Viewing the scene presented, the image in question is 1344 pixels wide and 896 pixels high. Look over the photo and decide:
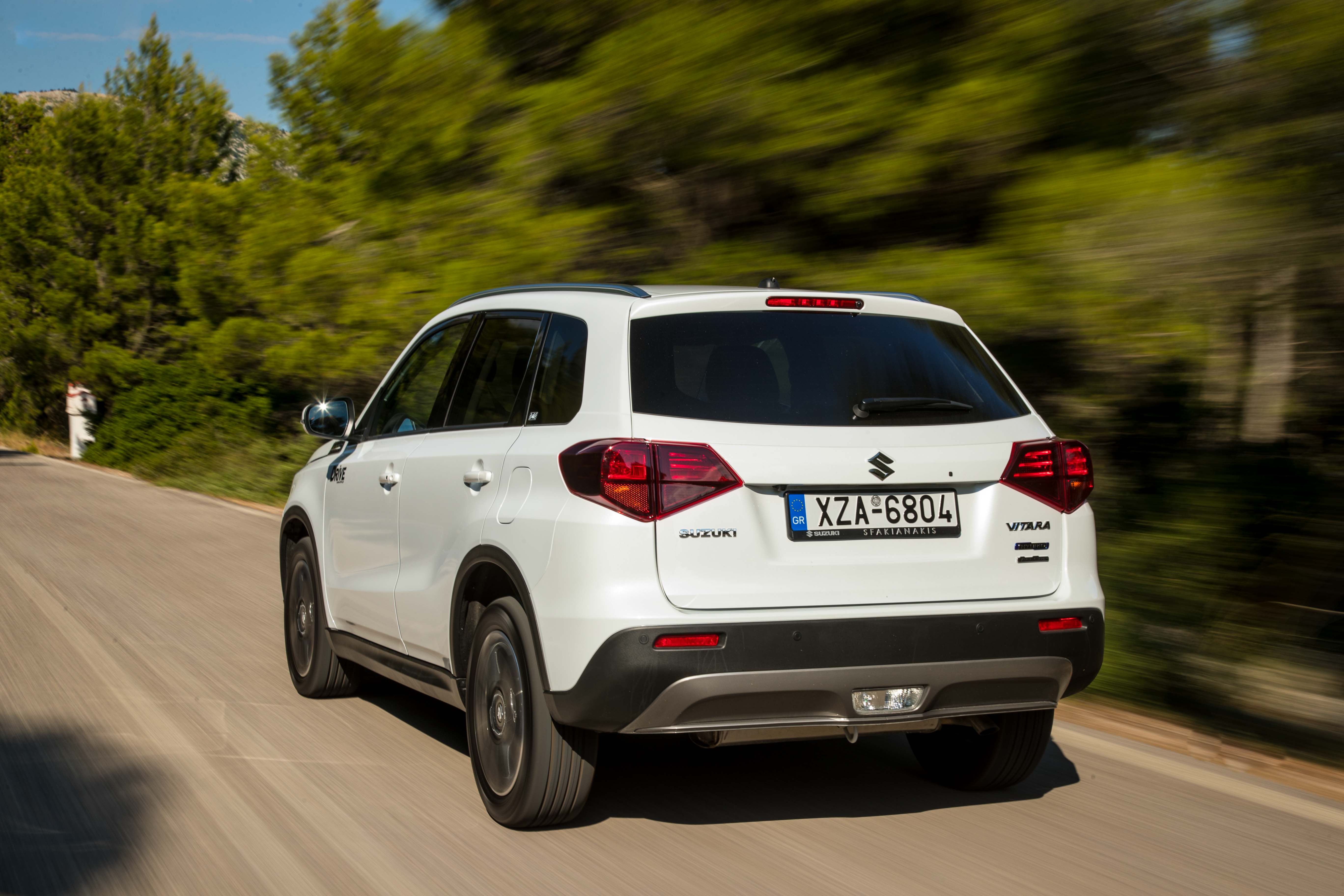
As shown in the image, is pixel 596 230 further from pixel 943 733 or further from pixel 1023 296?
pixel 943 733

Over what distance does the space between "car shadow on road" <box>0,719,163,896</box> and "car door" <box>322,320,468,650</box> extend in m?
1.08

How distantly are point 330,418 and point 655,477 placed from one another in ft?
9.01

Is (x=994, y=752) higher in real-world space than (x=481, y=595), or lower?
lower

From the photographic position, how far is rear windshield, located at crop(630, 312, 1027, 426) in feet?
14.0

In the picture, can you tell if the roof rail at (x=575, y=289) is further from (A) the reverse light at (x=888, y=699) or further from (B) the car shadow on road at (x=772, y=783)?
(B) the car shadow on road at (x=772, y=783)

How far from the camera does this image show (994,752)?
4.99 meters

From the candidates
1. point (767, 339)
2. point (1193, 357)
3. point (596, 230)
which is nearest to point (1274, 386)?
point (1193, 357)

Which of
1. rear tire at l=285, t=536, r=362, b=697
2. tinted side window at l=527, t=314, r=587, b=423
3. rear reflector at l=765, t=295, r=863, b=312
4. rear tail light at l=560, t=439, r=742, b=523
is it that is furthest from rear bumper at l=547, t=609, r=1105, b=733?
rear tire at l=285, t=536, r=362, b=697

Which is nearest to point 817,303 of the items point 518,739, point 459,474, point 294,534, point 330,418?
point 459,474

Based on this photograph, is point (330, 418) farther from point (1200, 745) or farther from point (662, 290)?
point (1200, 745)

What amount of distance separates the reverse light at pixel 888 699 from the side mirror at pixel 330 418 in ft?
10.0

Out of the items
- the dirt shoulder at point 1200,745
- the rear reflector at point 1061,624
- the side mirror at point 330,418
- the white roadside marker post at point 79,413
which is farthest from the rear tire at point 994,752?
the white roadside marker post at point 79,413

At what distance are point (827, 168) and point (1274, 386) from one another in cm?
271

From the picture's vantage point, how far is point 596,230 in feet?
31.0
